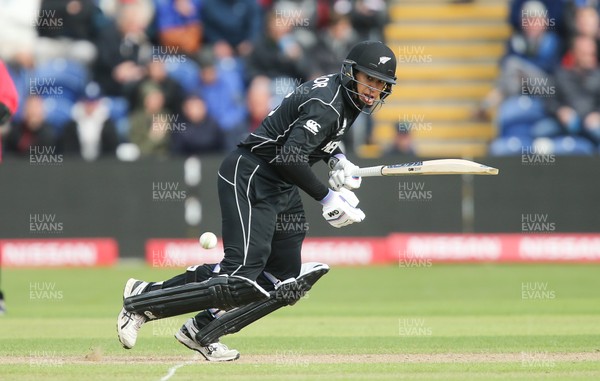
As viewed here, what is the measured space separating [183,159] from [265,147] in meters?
8.21

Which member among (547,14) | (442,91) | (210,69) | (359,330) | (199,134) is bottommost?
(359,330)

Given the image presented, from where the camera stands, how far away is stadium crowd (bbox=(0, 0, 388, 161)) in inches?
645

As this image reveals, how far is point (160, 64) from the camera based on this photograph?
16.8 meters

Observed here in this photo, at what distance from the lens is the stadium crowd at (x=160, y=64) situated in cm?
1638

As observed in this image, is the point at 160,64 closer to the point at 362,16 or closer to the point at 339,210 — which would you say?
the point at 362,16

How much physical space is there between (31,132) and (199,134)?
2422 millimetres

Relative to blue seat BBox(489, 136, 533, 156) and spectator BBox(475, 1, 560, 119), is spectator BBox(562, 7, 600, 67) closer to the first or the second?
spectator BBox(475, 1, 560, 119)

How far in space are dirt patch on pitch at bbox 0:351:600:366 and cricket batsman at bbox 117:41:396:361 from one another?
0.20m

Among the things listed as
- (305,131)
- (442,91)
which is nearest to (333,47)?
(442,91)

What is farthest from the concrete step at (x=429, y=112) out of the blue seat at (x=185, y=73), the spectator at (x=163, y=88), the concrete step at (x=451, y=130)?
the spectator at (x=163, y=88)

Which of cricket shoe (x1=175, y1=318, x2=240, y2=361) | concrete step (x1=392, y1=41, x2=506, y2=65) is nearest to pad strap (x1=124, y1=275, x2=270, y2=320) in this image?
cricket shoe (x1=175, y1=318, x2=240, y2=361)

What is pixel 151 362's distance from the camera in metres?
7.60

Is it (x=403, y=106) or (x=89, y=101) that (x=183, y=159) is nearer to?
(x=89, y=101)

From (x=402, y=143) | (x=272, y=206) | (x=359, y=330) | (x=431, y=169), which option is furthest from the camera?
(x=402, y=143)
